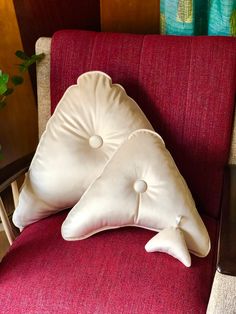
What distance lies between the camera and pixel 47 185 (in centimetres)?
113

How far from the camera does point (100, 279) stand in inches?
37.9

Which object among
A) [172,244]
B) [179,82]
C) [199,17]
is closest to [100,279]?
[172,244]

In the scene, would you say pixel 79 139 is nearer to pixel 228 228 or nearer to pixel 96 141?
pixel 96 141

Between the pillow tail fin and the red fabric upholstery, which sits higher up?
the pillow tail fin

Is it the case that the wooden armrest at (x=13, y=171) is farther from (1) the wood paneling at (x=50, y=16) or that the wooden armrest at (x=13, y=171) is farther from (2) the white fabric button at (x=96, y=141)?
(1) the wood paneling at (x=50, y=16)

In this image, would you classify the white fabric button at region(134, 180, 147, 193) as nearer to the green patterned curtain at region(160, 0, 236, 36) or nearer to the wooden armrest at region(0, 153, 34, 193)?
the wooden armrest at region(0, 153, 34, 193)

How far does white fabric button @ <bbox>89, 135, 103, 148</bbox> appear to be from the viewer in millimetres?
1128

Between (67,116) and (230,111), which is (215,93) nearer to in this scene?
(230,111)

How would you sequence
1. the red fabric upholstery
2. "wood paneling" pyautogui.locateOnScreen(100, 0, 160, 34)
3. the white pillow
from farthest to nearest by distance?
1. "wood paneling" pyautogui.locateOnScreen(100, 0, 160, 34)
2. the white pillow
3. the red fabric upholstery

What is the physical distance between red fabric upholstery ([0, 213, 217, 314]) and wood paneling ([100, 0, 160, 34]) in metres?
0.78

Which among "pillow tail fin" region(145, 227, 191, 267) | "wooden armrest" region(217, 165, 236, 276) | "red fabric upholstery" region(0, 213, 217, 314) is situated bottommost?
"red fabric upholstery" region(0, 213, 217, 314)

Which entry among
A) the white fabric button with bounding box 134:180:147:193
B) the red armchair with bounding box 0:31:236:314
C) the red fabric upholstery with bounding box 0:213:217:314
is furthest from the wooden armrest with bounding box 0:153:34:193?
the white fabric button with bounding box 134:180:147:193

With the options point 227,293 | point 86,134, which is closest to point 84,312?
point 227,293

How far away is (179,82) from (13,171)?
0.56 m
